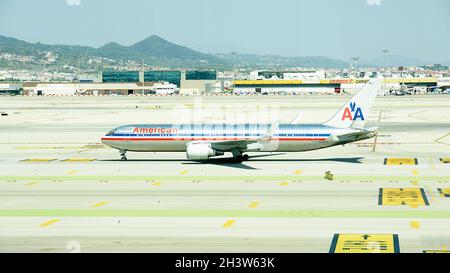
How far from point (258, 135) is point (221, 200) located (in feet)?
63.3

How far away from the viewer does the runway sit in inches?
1118

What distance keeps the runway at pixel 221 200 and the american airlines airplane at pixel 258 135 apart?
1699 mm

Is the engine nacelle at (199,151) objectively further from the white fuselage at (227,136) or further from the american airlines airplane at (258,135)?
the white fuselage at (227,136)

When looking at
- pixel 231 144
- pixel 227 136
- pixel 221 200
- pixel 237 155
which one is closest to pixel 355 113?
pixel 237 155

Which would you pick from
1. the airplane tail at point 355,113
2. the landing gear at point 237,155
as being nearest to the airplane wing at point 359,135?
the airplane tail at point 355,113

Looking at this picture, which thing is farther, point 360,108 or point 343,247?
point 360,108

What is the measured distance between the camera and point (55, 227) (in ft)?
104

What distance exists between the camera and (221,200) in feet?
127
